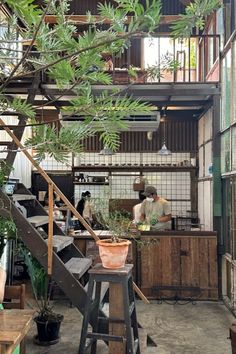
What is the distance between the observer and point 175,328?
4.76 meters

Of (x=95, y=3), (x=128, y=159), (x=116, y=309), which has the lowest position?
(x=116, y=309)

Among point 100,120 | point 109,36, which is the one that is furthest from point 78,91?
point 109,36

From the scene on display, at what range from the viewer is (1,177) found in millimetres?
3508

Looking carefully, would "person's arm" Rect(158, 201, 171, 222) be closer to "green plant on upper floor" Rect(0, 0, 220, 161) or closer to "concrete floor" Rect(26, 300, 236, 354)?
"concrete floor" Rect(26, 300, 236, 354)

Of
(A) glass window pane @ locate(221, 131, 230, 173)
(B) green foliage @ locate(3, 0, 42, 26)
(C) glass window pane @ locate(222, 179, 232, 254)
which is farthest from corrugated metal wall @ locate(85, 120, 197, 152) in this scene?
(B) green foliage @ locate(3, 0, 42, 26)

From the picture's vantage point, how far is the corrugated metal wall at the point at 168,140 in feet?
30.6

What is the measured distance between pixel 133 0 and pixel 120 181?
8.77m

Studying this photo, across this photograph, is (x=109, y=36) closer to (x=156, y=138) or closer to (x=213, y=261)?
(x=213, y=261)

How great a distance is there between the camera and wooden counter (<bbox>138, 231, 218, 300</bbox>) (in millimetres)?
5895

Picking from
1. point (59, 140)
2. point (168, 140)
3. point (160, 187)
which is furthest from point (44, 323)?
point (168, 140)

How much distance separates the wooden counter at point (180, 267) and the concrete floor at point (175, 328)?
20cm

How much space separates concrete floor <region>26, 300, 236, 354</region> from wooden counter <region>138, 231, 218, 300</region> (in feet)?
0.67

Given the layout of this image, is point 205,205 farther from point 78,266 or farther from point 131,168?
point 78,266

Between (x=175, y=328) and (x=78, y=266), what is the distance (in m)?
1.68
